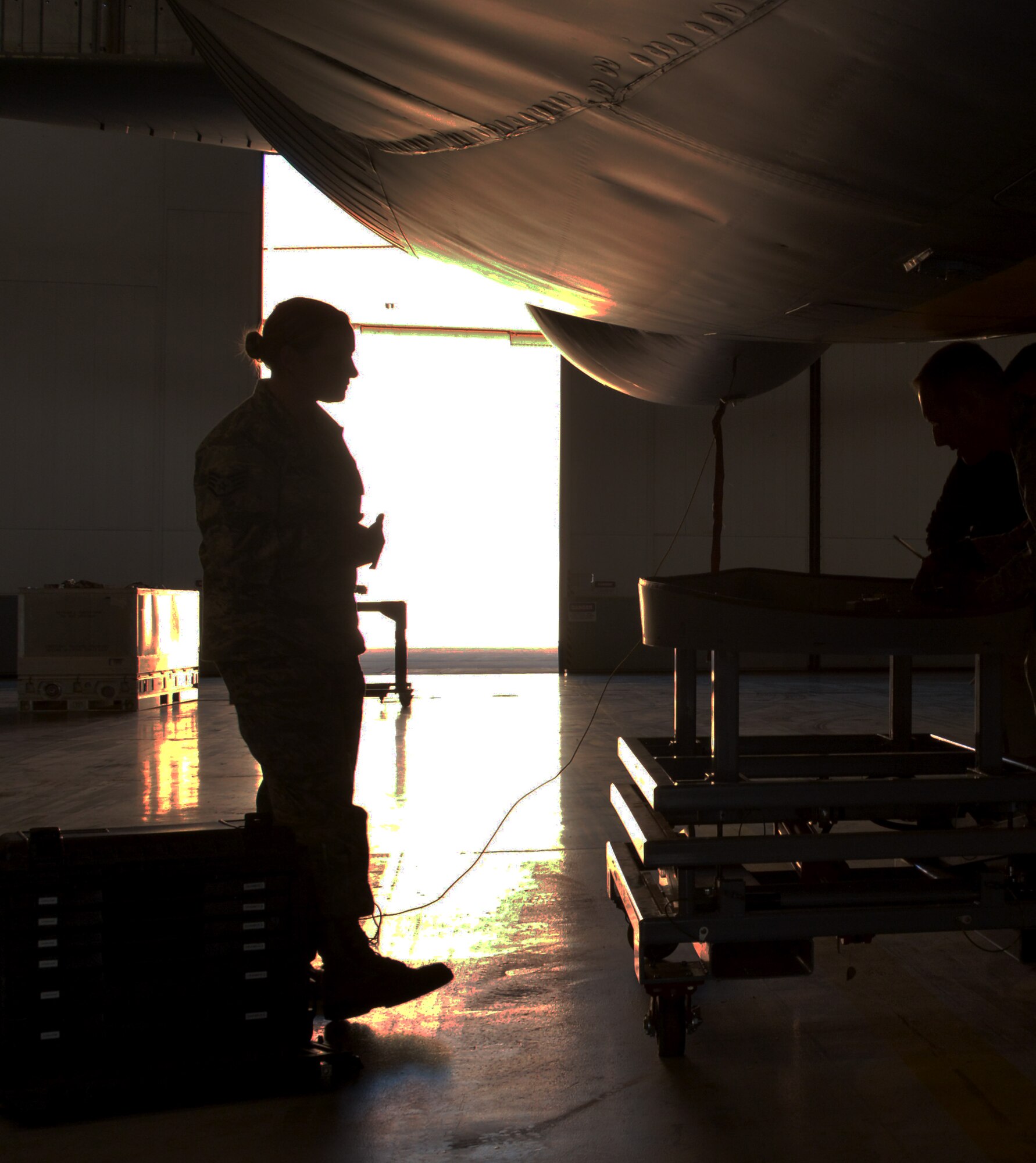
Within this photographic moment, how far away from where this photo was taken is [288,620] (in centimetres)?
197

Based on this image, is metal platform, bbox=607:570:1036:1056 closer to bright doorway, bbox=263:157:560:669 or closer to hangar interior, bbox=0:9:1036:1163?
hangar interior, bbox=0:9:1036:1163

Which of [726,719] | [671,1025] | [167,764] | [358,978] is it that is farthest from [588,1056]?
[167,764]

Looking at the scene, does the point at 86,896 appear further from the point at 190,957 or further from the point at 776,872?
the point at 776,872

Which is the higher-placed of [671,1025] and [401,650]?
[401,650]

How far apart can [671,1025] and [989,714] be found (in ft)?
3.14

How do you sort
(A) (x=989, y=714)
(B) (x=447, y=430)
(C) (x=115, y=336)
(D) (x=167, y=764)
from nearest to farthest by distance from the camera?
(A) (x=989, y=714) < (D) (x=167, y=764) < (C) (x=115, y=336) < (B) (x=447, y=430)

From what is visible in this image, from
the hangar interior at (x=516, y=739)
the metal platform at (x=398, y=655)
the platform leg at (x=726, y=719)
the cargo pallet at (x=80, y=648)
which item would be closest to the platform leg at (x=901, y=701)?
the hangar interior at (x=516, y=739)

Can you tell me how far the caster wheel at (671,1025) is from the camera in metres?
1.80

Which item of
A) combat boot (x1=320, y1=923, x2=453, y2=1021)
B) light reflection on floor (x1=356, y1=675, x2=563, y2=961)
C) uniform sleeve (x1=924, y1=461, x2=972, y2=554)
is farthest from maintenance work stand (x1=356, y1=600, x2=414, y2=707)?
combat boot (x1=320, y1=923, x2=453, y2=1021)

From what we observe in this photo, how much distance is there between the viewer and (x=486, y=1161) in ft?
4.77

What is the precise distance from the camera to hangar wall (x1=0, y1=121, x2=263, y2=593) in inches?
433

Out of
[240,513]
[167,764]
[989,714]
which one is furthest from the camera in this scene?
[167,764]

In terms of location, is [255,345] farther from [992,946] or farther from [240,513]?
[992,946]

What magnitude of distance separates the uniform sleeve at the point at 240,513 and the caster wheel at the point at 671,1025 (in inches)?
44.5
